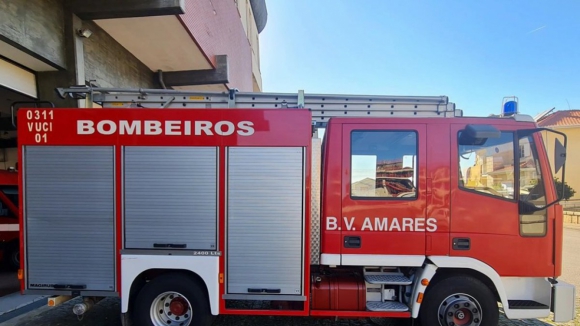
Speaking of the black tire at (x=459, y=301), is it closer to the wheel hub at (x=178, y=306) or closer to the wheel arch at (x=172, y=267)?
the wheel arch at (x=172, y=267)

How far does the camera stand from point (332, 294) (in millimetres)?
3285

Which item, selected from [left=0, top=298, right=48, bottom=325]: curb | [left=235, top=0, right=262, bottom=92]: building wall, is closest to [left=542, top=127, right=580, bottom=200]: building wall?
[left=235, top=0, right=262, bottom=92]: building wall

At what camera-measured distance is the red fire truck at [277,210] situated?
10.2 ft

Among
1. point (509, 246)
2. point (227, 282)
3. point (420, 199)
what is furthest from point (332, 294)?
point (509, 246)

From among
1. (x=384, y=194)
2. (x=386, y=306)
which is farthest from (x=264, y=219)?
(x=386, y=306)

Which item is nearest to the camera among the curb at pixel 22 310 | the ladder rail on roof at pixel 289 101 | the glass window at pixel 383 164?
the glass window at pixel 383 164

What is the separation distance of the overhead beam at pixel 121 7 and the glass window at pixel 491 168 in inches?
224

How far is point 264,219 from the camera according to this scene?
3.15 meters

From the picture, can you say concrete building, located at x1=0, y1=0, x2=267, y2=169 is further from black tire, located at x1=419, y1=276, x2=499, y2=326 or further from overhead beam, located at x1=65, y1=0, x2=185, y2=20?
black tire, located at x1=419, y1=276, x2=499, y2=326

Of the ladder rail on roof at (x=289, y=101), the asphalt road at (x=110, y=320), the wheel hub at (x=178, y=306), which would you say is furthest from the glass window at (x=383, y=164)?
the wheel hub at (x=178, y=306)

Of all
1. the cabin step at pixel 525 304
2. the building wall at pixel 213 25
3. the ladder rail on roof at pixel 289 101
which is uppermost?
the building wall at pixel 213 25

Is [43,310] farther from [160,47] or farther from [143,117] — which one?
[160,47]

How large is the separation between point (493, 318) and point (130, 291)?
13.5 ft

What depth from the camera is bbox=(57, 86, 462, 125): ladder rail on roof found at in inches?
136
